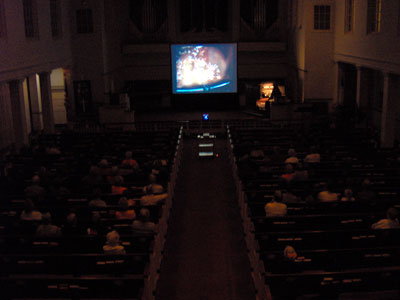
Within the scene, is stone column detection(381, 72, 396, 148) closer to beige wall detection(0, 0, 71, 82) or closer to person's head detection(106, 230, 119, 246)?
person's head detection(106, 230, 119, 246)

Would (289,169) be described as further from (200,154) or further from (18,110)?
(18,110)

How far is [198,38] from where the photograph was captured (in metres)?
27.6

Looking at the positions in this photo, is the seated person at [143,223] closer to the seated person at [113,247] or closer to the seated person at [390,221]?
the seated person at [113,247]

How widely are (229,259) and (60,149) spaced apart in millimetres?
8237

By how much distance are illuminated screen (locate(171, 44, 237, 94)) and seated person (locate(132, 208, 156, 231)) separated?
1797cm

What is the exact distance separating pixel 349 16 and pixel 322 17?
1751 millimetres

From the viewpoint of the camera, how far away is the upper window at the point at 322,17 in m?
22.0

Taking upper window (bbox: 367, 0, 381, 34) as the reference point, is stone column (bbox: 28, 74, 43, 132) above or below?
below

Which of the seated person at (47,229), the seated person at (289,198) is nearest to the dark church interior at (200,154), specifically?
the seated person at (47,229)

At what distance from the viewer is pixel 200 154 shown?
16812 millimetres

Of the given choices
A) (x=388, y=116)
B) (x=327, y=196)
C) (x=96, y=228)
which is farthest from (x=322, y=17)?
(x=96, y=228)

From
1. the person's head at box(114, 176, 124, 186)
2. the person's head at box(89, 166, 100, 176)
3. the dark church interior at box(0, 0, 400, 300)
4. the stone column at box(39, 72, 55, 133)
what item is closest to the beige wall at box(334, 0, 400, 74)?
the dark church interior at box(0, 0, 400, 300)

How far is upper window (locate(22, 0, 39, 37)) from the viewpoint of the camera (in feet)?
60.6

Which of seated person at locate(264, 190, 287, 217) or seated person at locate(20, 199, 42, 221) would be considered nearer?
seated person at locate(20, 199, 42, 221)
